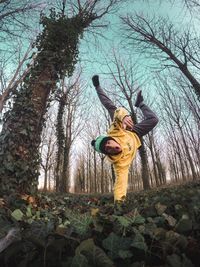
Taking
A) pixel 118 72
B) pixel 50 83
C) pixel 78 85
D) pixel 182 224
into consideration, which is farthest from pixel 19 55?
pixel 182 224

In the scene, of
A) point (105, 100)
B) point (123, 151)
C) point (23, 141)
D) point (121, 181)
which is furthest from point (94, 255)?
point (105, 100)

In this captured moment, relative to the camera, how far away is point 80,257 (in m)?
0.64

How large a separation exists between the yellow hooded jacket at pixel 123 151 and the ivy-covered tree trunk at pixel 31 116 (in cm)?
149

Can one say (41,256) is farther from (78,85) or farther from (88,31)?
(78,85)

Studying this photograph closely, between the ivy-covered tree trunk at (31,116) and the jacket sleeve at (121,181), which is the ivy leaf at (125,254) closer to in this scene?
the jacket sleeve at (121,181)

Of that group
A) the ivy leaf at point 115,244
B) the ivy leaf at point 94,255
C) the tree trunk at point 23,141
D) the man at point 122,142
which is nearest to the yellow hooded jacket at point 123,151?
the man at point 122,142

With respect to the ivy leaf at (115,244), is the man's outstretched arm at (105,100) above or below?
above

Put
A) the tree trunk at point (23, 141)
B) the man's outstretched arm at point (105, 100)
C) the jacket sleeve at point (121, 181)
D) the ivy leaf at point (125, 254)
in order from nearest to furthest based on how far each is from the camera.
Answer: the ivy leaf at point (125, 254)
the jacket sleeve at point (121, 181)
the tree trunk at point (23, 141)
the man's outstretched arm at point (105, 100)

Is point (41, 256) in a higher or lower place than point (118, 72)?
lower

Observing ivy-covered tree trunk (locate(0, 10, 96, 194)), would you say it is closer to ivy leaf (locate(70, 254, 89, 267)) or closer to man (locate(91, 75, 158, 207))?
man (locate(91, 75, 158, 207))

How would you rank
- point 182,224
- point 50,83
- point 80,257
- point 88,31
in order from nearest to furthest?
point 80,257, point 182,224, point 50,83, point 88,31

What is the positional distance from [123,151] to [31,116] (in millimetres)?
2018

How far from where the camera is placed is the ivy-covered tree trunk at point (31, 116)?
4625 mm

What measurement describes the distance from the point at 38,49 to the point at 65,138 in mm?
13052
